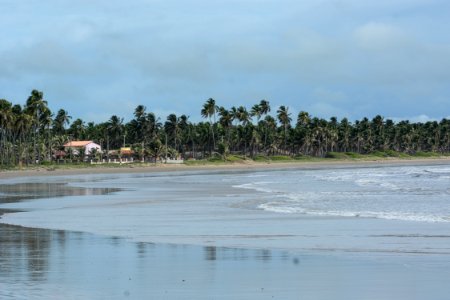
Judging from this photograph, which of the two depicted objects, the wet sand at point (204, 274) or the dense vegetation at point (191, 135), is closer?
the wet sand at point (204, 274)

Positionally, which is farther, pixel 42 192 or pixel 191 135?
pixel 191 135

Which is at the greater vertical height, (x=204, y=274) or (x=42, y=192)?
(x=204, y=274)

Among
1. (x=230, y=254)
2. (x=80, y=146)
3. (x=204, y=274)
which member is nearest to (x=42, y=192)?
(x=230, y=254)

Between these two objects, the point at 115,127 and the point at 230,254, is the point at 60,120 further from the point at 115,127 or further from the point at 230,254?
the point at 230,254

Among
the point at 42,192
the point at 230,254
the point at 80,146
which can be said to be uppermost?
the point at 80,146

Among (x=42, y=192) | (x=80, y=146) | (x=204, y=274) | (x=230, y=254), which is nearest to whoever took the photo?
(x=204, y=274)

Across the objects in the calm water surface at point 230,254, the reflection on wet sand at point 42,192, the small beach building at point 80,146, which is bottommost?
the reflection on wet sand at point 42,192

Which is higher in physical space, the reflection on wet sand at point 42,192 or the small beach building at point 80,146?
the small beach building at point 80,146

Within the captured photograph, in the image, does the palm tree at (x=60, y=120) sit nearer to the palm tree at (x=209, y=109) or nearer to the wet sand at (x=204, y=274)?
the palm tree at (x=209, y=109)

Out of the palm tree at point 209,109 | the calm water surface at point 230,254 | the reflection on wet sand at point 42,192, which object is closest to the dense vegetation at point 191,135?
the palm tree at point 209,109

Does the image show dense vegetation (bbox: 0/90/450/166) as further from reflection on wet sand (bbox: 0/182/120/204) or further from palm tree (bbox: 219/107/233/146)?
reflection on wet sand (bbox: 0/182/120/204)

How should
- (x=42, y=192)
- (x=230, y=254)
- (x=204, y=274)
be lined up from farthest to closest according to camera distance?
(x=42, y=192) < (x=230, y=254) < (x=204, y=274)

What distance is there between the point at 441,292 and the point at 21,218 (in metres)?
19.8

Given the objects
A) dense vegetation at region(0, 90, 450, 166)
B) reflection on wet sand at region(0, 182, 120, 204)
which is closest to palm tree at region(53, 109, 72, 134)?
dense vegetation at region(0, 90, 450, 166)
